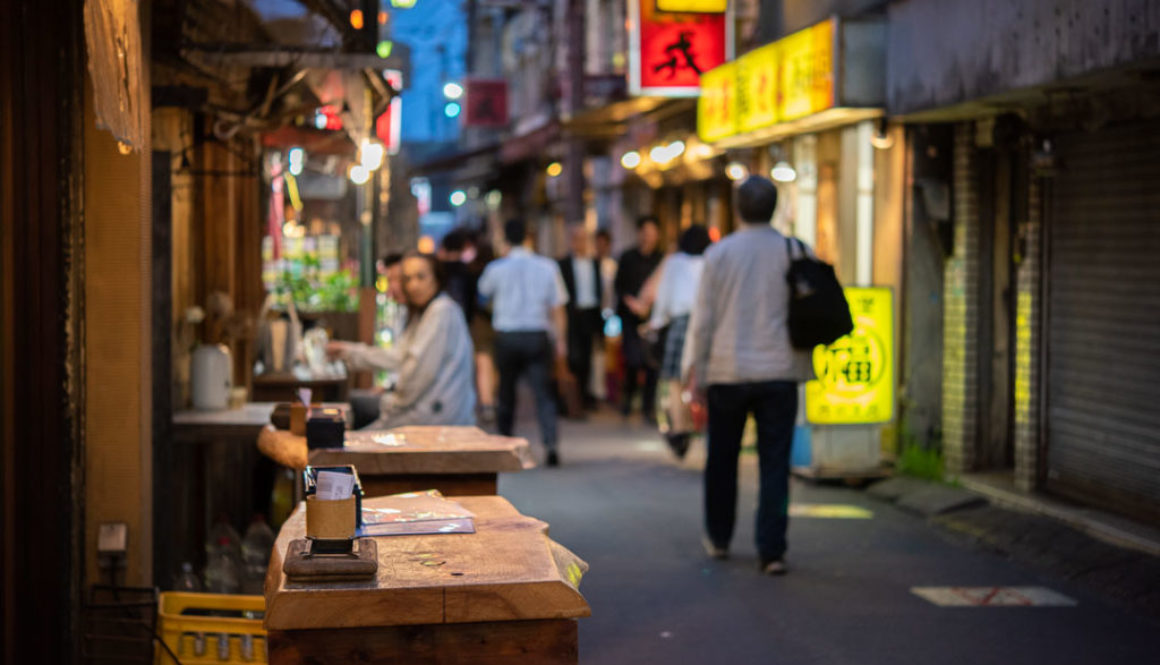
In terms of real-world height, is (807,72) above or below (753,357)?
above

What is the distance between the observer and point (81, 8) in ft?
21.2

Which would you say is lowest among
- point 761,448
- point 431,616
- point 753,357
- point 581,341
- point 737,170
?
point 761,448

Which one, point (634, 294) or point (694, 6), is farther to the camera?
point (634, 294)

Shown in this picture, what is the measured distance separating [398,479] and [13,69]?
7.20 feet

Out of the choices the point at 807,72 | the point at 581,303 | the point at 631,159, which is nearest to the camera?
the point at 807,72

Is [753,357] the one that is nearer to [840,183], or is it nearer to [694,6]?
[840,183]

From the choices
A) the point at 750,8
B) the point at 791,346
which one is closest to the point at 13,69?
the point at 791,346

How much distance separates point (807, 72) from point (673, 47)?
3.26 metres

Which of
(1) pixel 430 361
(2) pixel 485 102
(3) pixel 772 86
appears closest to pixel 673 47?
(3) pixel 772 86

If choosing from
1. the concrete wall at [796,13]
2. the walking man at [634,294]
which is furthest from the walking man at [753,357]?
the walking man at [634,294]

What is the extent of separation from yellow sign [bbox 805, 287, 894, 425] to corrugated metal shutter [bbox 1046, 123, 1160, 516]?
1357mm

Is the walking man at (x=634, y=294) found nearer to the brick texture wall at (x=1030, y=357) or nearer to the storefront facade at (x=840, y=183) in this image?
the storefront facade at (x=840, y=183)

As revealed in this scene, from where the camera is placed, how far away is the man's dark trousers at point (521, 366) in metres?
14.1

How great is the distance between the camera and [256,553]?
8.67 meters
